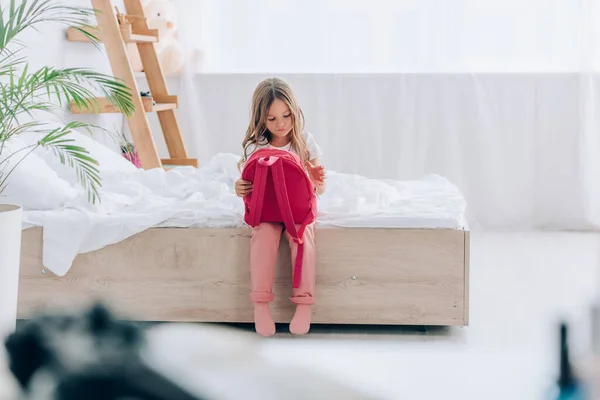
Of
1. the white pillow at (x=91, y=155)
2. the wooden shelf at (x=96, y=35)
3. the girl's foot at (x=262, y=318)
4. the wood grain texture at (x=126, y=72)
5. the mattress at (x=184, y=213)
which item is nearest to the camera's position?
the girl's foot at (x=262, y=318)

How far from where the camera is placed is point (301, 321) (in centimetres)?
215

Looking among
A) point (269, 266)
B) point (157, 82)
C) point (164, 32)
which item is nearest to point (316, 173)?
point (269, 266)

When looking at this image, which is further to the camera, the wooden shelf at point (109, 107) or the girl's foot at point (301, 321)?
the wooden shelf at point (109, 107)

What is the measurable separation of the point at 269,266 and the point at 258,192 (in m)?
0.19

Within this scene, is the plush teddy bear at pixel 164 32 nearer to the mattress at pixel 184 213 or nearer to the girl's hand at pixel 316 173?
the mattress at pixel 184 213

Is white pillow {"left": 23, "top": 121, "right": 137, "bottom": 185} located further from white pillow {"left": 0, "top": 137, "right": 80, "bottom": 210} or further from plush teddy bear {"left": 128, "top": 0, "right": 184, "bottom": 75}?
plush teddy bear {"left": 128, "top": 0, "right": 184, "bottom": 75}

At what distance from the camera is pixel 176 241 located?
2.25m

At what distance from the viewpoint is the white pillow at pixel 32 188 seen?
2.31m

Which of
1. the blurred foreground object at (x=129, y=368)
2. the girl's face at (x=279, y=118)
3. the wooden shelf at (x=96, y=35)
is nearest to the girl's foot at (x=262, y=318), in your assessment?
the girl's face at (x=279, y=118)

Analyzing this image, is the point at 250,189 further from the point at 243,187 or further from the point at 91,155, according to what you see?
the point at 91,155

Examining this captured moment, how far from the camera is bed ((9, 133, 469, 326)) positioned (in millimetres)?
2217

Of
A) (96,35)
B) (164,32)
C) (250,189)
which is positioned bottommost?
(250,189)

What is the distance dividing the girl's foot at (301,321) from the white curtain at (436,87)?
2092 millimetres

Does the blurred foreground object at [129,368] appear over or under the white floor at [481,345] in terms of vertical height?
over
